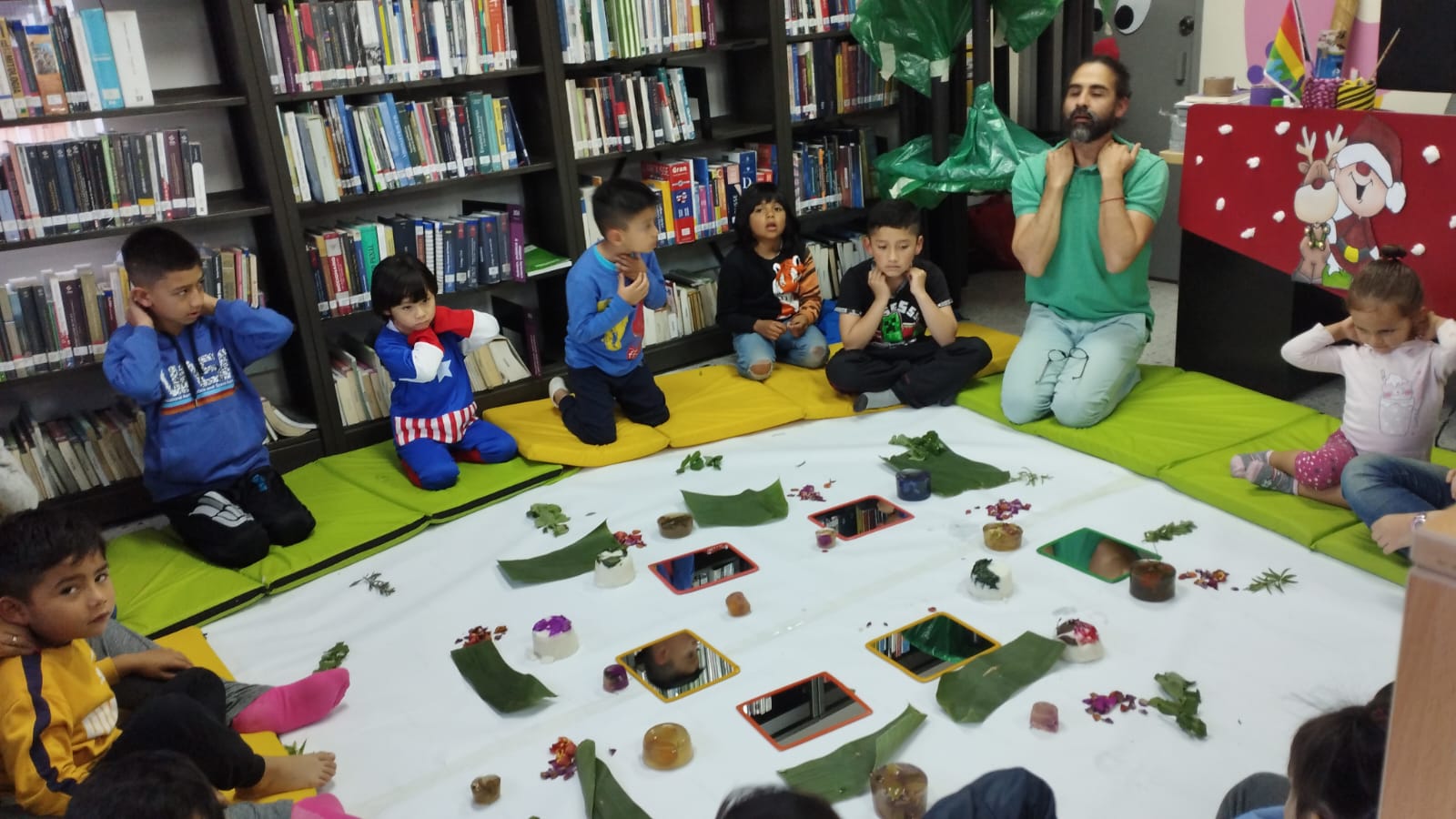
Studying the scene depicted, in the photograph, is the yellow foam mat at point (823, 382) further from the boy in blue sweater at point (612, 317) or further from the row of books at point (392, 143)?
the row of books at point (392, 143)

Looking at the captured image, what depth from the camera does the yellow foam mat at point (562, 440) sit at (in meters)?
3.38

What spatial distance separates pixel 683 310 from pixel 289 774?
2573 mm

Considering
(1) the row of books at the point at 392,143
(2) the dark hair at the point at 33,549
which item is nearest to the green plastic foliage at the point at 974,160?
(1) the row of books at the point at 392,143

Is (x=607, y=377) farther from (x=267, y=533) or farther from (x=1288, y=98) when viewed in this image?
(x=1288, y=98)

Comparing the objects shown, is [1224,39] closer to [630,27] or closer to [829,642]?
[630,27]

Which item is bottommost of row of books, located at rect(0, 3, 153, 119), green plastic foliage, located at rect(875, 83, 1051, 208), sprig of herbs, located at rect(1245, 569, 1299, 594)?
sprig of herbs, located at rect(1245, 569, 1299, 594)

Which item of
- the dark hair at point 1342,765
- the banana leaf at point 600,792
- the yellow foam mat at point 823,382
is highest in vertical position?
the dark hair at point 1342,765

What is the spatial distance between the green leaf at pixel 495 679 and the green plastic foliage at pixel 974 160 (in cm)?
251

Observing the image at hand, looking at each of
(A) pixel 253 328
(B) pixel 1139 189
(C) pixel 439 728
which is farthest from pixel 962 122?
(C) pixel 439 728

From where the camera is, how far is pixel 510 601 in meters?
2.66

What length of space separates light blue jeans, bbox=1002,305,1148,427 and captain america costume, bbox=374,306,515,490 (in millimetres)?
1544

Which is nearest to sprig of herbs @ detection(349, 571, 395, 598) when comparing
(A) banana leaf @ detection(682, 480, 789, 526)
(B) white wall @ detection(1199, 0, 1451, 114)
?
(A) banana leaf @ detection(682, 480, 789, 526)

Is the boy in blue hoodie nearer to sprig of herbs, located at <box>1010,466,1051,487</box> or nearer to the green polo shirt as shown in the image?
sprig of herbs, located at <box>1010,466,1051,487</box>

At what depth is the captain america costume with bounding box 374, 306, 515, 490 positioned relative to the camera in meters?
3.26
